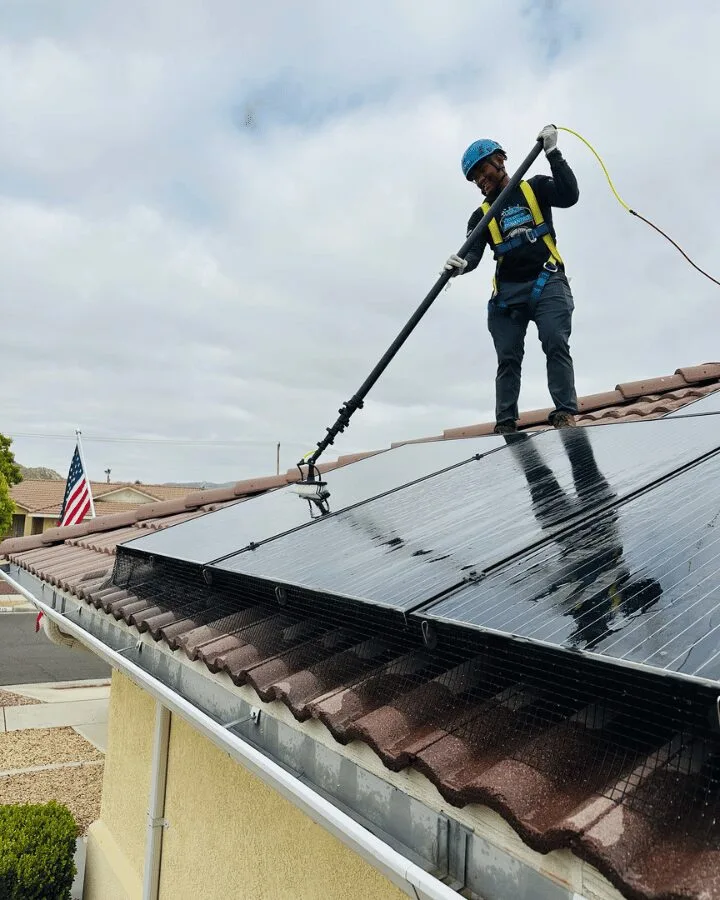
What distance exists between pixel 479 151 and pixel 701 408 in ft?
8.24

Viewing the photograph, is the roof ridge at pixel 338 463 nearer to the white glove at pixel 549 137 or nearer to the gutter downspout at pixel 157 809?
the white glove at pixel 549 137

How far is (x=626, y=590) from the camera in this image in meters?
1.95

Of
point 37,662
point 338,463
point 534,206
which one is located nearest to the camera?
point 534,206

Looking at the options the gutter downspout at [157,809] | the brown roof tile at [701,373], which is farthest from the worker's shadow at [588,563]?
the brown roof tile at [701,373]

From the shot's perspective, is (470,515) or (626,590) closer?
(626,590)

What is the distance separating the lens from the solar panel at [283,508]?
13.9 ft

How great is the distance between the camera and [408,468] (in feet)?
16.9

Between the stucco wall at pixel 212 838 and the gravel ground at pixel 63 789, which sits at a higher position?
the stucco wall at pixel 212 838

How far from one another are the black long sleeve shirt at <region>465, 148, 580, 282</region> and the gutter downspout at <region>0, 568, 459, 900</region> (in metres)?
3.62

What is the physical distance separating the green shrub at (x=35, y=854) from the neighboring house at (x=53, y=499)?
2958 centimetres

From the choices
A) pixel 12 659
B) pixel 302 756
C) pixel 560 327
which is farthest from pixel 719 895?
pixel 12 659

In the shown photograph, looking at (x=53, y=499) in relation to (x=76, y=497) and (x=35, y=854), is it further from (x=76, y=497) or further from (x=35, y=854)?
(x=35, y=854)

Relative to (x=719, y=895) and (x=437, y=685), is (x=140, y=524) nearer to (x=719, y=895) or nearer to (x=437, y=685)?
(x=437, y=685)

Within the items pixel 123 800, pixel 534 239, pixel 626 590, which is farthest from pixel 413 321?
pixel 123 800
